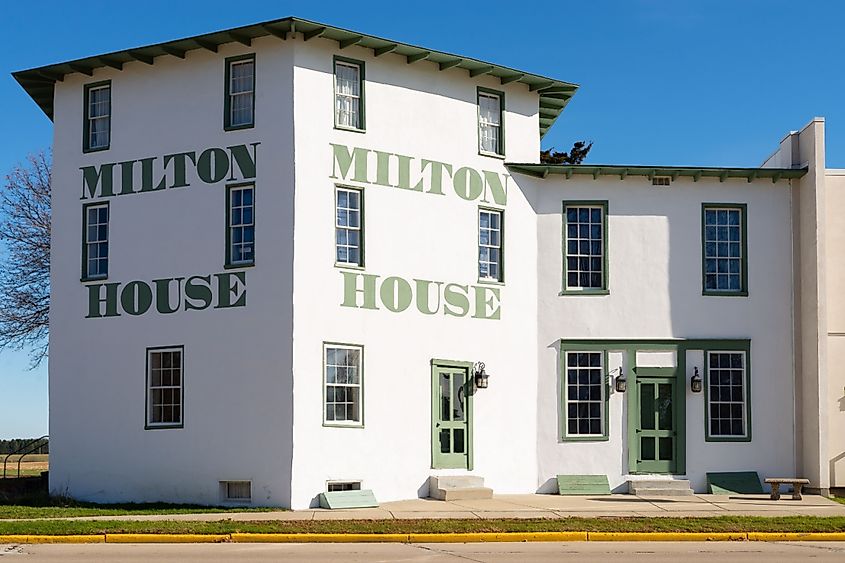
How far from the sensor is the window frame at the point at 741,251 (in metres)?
26.8

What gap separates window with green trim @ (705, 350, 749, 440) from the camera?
26.5m

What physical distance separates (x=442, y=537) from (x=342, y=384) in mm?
5870

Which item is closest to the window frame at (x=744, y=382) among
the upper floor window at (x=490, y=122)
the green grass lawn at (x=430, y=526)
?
the green grass lawn at (x=430, y=526)

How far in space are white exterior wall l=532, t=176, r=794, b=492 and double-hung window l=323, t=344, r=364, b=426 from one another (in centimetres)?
473

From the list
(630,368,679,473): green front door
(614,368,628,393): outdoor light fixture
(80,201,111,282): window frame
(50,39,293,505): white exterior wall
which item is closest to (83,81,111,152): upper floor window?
(50,39,293,505): white exterior wall

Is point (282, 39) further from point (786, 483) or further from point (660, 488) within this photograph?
point (786, 483)

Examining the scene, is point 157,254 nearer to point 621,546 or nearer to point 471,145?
point 471,145

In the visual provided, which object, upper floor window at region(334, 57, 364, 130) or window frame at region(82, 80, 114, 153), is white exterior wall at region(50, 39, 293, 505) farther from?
upper floor window at region(334, 57, 364, 130)

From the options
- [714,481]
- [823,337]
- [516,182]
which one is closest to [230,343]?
[516,182]

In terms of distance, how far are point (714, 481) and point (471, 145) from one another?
9.18m

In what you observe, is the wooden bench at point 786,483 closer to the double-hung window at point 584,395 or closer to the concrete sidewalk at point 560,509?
the concrete sidewalk at point 560,509

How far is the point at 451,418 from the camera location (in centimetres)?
2502

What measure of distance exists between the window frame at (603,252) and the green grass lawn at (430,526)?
754cm

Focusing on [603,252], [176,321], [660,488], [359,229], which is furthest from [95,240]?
[660,488]
